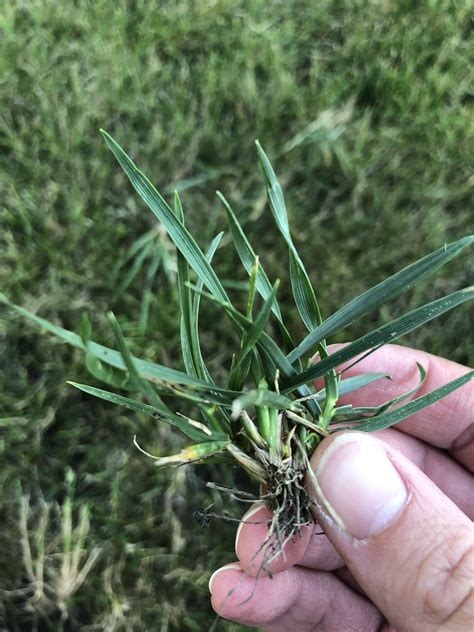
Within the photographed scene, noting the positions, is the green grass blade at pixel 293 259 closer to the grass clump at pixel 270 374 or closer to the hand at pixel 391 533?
the grass clump at pixel 270 374

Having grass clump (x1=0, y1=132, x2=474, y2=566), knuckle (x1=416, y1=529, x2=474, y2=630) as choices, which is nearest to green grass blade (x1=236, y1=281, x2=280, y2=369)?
grass clump (x1=0, y1=132, x2=474, y2=566)

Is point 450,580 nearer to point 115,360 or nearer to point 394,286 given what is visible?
point 394,286

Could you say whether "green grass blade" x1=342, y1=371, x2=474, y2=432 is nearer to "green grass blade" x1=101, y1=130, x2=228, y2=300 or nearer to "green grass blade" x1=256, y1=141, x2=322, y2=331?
"green grass blade" x1=256, y1=141, x2=322, y2=331

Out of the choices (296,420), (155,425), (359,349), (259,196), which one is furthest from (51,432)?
(359,349)

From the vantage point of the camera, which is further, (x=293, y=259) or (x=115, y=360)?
(x=293, y=259)

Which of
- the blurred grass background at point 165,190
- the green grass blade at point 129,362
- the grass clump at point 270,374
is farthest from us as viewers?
the blurred grass background at point 165,190

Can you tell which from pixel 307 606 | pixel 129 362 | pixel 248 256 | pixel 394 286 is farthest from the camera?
pixel 307 606

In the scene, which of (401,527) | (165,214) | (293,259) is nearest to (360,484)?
(401,527)

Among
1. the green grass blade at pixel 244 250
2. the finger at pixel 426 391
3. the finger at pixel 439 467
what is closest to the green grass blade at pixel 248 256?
the green grass blade at pixel 244 250
